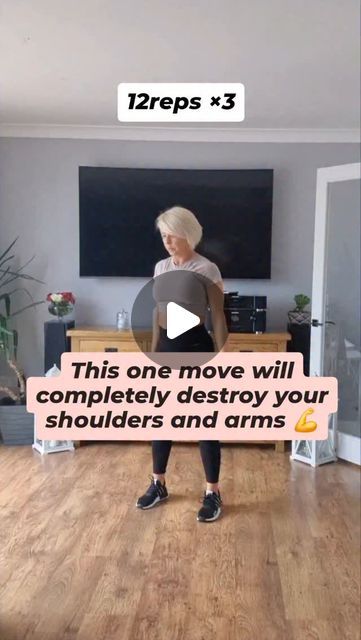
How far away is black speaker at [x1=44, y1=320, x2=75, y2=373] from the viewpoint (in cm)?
309

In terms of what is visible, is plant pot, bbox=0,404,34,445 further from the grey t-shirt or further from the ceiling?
the grey t-shirt

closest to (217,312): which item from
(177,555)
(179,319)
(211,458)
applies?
(179,319)

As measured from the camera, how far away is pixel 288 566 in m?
1.81

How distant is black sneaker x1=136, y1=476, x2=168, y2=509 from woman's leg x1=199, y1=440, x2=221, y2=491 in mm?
205

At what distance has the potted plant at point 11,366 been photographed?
3018 mm

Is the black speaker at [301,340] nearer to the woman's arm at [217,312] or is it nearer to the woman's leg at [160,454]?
the woman's leg at [160,454]

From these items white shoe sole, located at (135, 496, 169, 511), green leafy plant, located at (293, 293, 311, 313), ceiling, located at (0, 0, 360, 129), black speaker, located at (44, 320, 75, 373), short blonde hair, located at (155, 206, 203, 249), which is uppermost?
ceiling, located at (0, 0, 360, 129)

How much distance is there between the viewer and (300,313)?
10.4 feet

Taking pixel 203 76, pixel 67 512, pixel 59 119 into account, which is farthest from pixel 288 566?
pixel 59 119

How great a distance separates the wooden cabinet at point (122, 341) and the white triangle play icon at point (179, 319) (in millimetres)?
1053

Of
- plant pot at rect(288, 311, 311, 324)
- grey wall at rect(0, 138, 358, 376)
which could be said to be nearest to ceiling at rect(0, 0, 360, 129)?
grey wall at rect(0, 138, 358, 376)

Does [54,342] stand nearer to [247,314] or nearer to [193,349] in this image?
[247,314]

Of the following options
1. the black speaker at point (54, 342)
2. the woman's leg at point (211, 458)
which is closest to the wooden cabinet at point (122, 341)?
the black speaker at point (54, 342)

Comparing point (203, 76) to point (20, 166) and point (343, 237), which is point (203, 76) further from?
point (20, 166)
